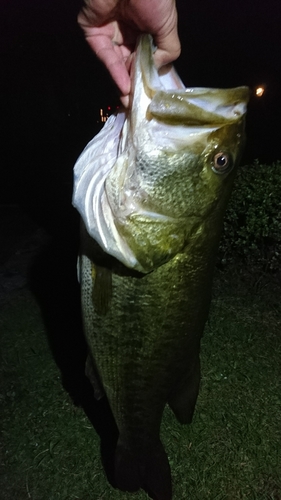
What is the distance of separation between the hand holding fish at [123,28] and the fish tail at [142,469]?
172cm

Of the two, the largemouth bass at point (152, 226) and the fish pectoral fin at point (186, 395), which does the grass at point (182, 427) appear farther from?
the largemouth bass at point (152, 226)

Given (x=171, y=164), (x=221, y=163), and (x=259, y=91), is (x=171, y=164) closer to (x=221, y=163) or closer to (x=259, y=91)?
(x=221, y=163)

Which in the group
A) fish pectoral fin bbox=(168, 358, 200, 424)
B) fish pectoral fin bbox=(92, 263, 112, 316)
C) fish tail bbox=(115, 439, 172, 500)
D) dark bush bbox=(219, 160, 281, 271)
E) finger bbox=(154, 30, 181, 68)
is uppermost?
finger bbox=(154, 30, 181, 68)

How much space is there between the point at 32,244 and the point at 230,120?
18.6 feet

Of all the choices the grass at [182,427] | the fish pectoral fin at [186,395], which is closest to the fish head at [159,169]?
the fish pectoral fin at [186,395]

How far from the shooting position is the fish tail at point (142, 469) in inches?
95.0

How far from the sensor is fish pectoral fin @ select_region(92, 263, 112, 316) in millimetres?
1975

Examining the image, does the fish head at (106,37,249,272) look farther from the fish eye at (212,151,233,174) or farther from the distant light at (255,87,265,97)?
the distant light at (255,87,265,97)

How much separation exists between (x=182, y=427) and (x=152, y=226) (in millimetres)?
2357

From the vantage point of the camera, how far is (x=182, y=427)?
3.63m

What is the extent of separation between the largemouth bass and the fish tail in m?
0.25

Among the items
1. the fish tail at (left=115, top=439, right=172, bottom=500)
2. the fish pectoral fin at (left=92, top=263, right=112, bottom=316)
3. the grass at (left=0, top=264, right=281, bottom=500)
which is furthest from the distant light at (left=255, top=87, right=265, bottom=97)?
the fish pectoral fin at (left=92, top=263, right=112, bottom=316)

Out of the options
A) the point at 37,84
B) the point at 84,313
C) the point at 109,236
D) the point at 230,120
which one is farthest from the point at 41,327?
the point at 37,84

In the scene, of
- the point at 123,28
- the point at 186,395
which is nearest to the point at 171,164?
the point at 123,28
